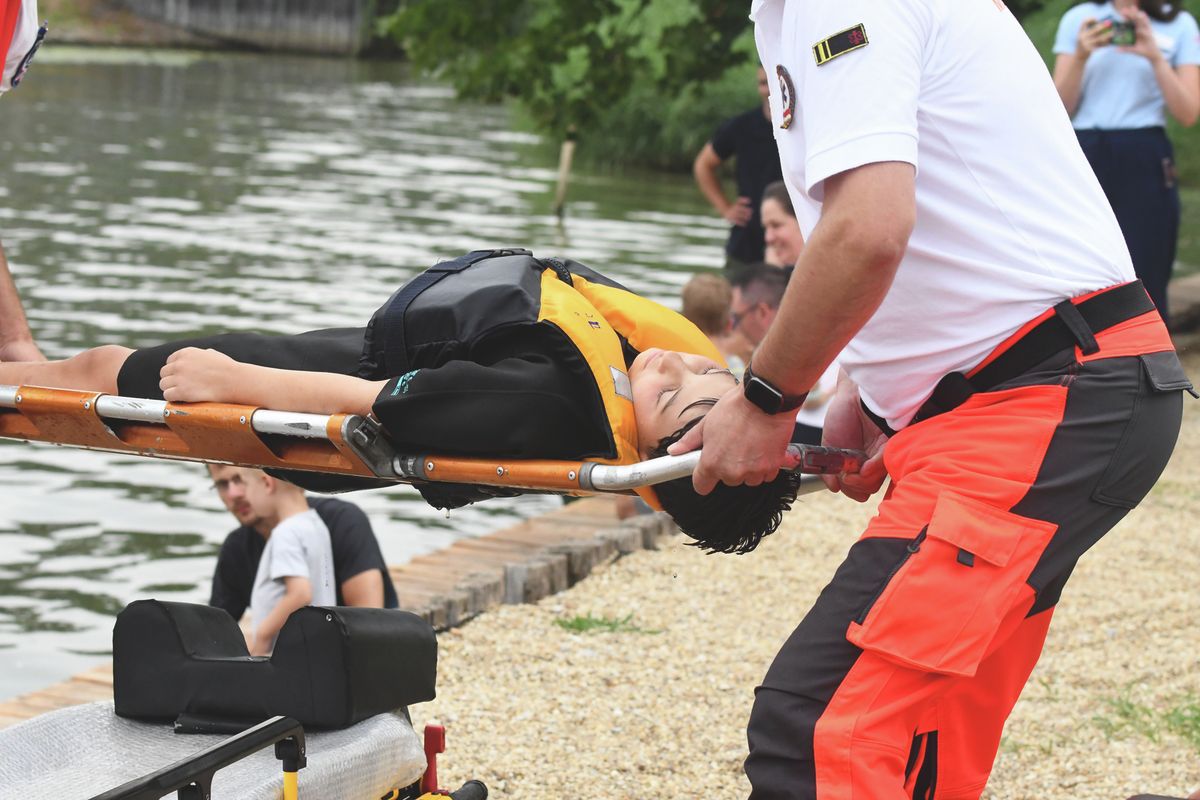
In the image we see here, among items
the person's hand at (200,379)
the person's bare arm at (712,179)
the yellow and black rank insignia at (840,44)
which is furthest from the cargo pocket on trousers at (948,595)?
the person's bare arm at (712,179)

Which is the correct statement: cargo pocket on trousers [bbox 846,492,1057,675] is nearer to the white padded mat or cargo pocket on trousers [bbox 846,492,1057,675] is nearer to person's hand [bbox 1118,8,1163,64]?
the white padded mat

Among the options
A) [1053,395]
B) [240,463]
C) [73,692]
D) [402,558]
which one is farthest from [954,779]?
[402,558]

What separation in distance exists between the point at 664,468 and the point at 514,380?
0.48 meters

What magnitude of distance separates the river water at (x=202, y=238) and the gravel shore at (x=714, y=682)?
1.85 m

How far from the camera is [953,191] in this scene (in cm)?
281

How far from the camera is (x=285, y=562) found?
17.9ft

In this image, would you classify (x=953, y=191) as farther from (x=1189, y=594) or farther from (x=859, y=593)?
(x=1189, y=594)

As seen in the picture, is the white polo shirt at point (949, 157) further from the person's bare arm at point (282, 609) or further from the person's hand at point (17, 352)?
the person's bare arm at point (282, 609)

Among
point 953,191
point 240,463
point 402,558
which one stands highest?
point 953,191

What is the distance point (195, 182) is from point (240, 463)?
56.5 feet

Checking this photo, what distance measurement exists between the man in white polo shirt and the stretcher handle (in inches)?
2.6

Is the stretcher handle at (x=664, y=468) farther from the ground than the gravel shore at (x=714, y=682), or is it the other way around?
the stretcher handle at (x=664, y=468)

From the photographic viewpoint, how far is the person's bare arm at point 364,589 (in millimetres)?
5520

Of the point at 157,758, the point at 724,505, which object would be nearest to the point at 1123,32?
the point at 724,505
